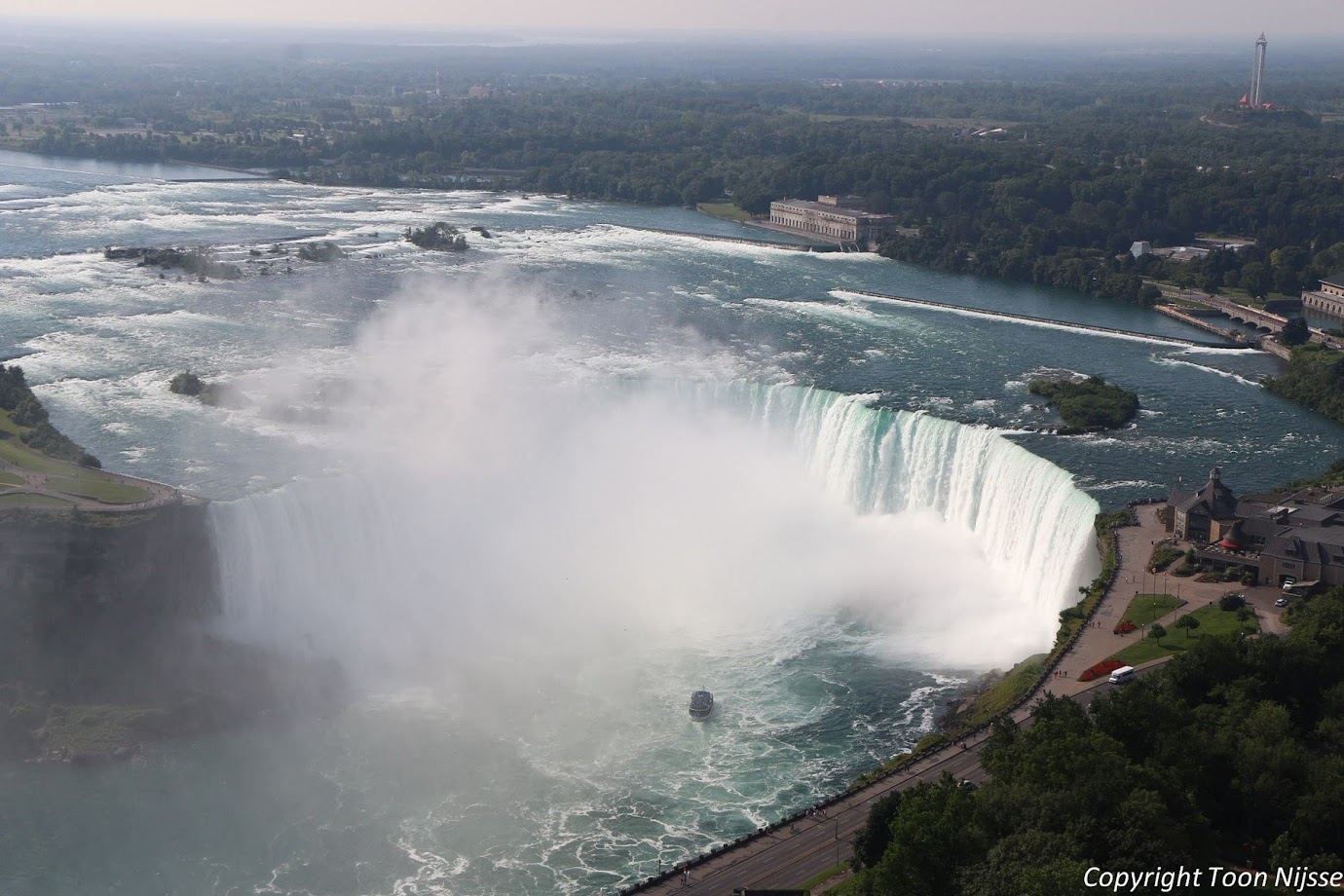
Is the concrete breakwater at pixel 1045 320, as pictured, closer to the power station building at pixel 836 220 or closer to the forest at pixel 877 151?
the forest at pixel 877 151

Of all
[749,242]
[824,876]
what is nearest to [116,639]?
[824,876]

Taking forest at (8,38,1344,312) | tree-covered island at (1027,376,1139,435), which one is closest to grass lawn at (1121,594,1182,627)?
tree-covered island at (1027,376,1139,435)

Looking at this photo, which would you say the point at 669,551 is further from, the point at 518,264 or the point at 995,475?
the point at 518,264

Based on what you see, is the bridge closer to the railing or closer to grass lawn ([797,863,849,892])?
the railing

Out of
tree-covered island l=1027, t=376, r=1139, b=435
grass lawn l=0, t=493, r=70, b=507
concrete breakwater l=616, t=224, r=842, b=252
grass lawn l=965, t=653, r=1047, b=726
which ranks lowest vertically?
grass lawn l=965, t=653, r=1047, b=726

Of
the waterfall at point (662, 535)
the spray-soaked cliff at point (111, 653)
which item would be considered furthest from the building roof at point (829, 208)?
the spray-soaked cliff at point (111, 653)

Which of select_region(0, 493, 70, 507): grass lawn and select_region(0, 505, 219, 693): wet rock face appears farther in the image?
select_region(0, 493, 70, 507): grass lawn
